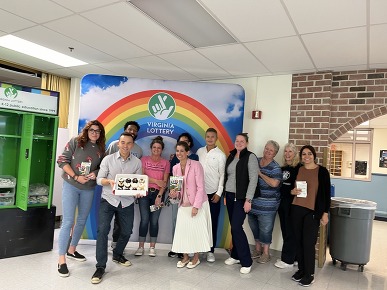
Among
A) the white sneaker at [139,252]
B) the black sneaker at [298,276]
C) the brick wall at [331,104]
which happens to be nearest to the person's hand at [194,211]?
the white sneaker at [139,252]

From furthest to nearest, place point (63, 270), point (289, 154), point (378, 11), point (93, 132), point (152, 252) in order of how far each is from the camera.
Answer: point (289, 154), point (152, 252), point (93, 132), point (63, 270), point (378, 11)

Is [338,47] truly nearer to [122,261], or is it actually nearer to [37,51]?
[122,261]

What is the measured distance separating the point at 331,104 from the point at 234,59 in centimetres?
159

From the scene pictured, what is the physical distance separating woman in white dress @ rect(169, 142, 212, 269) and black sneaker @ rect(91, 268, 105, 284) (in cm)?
82

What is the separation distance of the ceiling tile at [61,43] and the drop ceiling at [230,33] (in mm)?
13

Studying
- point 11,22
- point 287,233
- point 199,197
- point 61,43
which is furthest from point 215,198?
point 11,22

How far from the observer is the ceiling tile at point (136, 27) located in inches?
112

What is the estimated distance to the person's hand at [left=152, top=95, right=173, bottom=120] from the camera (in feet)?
13.6

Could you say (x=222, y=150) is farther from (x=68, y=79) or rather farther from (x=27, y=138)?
(x=68, y=79)

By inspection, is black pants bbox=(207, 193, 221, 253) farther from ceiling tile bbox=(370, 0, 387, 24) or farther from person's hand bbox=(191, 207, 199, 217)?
ceiling tile bbox=(370, 0, 387, 24)

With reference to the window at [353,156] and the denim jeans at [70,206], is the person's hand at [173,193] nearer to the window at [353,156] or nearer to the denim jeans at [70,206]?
the denim jeans at [70,206]

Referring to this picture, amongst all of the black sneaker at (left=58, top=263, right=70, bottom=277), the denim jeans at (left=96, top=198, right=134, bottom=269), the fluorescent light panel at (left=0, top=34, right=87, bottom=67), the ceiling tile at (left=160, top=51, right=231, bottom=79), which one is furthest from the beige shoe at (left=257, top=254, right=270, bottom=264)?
the fluorescent light panel at (left=0, top=34, right=87, bottom=67)

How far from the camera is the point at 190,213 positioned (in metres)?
3.44

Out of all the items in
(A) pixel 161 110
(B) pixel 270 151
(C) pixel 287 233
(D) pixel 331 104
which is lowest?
(C) pixel 287 233
